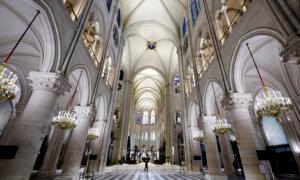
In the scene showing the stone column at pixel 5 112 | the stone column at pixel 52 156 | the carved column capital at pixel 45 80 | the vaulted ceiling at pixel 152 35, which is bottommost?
the stone column at pixel 52 156

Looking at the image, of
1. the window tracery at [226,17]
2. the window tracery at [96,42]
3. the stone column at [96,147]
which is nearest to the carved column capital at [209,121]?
the window tracery at [226,17]

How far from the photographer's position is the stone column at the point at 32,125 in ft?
13.6

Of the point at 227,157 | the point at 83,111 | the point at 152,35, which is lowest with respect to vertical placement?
the point at 227,157

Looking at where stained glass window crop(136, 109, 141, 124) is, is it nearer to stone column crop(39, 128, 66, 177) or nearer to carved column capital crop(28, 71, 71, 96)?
stone column crop(39, 128, 66, 177)

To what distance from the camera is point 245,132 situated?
237 inches

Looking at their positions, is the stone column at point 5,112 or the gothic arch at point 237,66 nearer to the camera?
the gothic arch at point 237,66

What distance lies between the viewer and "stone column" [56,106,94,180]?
7.26m

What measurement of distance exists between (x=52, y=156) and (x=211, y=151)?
10.1m

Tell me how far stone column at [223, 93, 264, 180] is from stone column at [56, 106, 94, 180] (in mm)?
7064

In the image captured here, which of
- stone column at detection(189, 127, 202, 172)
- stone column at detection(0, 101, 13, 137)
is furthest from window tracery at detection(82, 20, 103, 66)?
stone column at detection(0, 101, 13, 137)

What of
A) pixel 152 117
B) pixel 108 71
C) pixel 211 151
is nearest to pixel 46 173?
pixel 108 71

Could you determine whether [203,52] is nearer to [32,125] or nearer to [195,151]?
[195,151]

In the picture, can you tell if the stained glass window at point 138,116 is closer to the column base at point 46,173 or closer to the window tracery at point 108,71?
the window tracery at point 108,71

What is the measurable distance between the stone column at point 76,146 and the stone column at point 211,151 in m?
7.05
